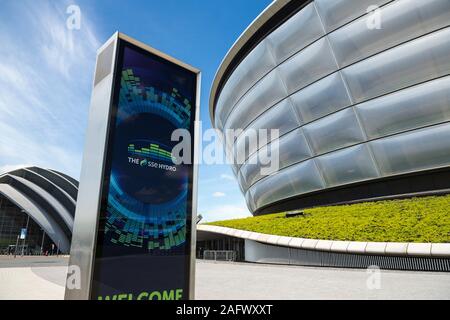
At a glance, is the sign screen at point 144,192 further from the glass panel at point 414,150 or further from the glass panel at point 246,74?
Result: the glass panel at point 246,74

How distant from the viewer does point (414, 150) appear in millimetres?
18250

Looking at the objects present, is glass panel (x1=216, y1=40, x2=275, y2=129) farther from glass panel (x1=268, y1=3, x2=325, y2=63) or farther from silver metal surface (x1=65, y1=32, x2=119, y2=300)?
silver metal surface (x1=65, y1=32, x2=119, y2=300)

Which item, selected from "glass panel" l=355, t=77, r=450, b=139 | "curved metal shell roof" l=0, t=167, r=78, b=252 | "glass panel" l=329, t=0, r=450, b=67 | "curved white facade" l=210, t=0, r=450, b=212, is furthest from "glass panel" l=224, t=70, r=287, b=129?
"curved metal shell roof" l=0, t=167, r=78, b=252

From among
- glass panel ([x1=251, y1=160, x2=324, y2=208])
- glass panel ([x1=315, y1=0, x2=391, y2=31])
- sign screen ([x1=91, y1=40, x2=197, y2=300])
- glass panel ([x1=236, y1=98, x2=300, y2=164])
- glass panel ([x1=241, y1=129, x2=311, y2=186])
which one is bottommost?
sign screen ([x1=91, y1=40, x2=197, y2=300])

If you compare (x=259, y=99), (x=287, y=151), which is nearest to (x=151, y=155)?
(x=287, y=151)

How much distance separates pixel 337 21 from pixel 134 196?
811 inches

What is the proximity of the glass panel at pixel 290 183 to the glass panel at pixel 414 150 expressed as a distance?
194 inches

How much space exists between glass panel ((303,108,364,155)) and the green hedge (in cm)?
442

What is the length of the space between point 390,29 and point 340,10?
366cm

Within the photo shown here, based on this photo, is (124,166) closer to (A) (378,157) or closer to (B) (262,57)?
(A) (378,157)

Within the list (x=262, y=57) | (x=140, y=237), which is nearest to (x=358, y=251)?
(x=140, y=237)

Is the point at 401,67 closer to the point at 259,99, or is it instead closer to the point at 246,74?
the point at 259,99

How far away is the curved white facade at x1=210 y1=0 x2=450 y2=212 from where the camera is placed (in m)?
17.4

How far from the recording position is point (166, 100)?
18.9 feet
